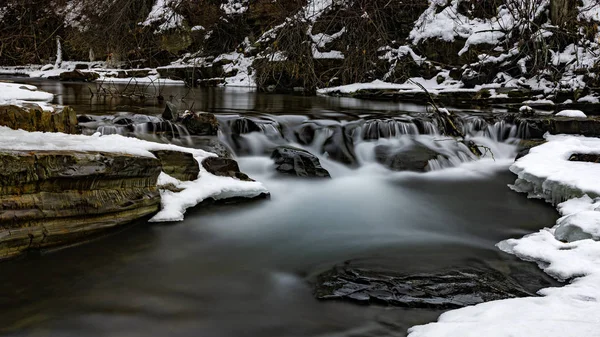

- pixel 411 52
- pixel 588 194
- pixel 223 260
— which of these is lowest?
pixel 223 260

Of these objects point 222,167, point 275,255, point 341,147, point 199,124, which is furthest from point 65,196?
point 341,147

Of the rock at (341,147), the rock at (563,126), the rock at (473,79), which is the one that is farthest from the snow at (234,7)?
the rock at (473,79)

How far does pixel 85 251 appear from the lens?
3439 millimetres

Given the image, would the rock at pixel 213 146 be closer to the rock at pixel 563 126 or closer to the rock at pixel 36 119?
the rock at pixel 36 119

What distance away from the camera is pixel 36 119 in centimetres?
419

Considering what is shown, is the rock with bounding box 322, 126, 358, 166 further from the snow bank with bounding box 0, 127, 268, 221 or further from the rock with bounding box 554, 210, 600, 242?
the rock with bounding box 554, 210, 600, 242

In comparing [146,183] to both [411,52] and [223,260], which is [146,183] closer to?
[223,260]

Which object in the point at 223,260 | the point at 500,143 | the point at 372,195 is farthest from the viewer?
the point at 500,143

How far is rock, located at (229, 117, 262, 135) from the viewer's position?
7.58m

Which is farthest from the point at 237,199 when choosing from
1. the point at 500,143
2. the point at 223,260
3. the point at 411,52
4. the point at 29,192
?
the point at 411,52

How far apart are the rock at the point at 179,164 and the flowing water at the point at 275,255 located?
0.51 meters

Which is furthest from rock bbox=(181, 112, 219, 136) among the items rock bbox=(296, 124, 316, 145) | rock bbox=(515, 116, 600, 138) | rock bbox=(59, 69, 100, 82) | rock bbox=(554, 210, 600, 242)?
rock bbox=(59, 69, 100, 82)

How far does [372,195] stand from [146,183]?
9.97 ft

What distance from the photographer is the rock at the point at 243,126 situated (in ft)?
24.9
